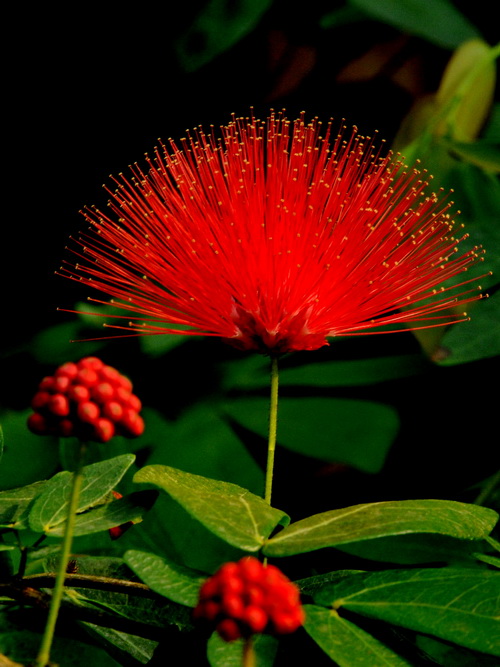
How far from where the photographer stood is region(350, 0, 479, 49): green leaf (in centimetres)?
142

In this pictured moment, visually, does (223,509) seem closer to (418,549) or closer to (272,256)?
(272,256)

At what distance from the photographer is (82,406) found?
430 mm

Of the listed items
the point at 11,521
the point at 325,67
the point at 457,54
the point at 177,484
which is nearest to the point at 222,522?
the point at 177,484

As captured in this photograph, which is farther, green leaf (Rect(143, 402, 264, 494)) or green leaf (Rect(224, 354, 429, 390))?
green leaf (Rect(224, 354, 429, 390))

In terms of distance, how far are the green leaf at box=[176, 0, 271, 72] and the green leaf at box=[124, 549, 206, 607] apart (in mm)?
1240

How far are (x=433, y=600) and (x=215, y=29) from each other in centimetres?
132

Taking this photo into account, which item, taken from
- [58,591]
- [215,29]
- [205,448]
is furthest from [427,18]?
[58,591]

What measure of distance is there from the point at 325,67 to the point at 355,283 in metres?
1.12

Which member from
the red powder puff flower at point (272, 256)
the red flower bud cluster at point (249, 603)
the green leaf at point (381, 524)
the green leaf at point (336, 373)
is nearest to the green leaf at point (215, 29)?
the green leaf at point (336, 373)

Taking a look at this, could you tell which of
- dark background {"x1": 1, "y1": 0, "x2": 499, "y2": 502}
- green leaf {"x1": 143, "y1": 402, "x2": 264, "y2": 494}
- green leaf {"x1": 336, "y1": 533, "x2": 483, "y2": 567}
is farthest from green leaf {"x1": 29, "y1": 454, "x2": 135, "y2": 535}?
dark background {"x1": 1, "y1": 0, "x2": 499, "y2": 502}

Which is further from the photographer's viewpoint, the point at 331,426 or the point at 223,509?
the point at 331,426

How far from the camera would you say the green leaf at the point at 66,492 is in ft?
1.68

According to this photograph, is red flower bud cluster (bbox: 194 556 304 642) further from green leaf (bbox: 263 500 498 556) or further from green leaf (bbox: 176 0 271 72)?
green leaf (bbox: 176 0 271 72)

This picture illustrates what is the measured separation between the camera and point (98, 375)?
448 millimetres
